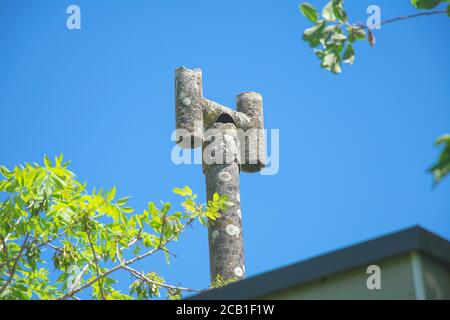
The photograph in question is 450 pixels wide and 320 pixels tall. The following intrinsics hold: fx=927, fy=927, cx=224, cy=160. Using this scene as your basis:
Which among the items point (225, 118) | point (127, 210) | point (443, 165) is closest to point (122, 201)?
point (127, 210)

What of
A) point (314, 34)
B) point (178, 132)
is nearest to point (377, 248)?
point (314, 34)

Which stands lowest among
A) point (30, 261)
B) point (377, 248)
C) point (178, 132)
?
point (377, 248)

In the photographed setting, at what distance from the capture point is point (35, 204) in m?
8.57

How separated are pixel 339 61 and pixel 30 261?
14.2 feet

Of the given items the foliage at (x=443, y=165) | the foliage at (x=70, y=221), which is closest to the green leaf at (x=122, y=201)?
the foliage at (x=70, y=221)

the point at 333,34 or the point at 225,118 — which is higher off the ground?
the point at 225,118

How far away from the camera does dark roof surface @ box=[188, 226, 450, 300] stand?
5.33m

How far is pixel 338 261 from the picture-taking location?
17.8ft

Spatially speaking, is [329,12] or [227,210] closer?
[329,12]

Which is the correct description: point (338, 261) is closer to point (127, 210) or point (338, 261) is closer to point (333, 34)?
point (333, 34)
